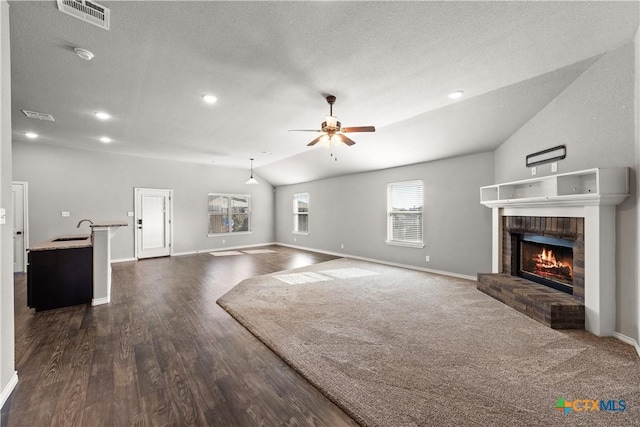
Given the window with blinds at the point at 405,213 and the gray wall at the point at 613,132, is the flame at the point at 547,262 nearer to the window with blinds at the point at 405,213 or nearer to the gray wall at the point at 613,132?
the gray wall at the point at 613,132

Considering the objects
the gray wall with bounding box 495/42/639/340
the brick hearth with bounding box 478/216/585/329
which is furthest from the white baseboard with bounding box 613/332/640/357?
the brick hearth with bounding box 478/216/585/329

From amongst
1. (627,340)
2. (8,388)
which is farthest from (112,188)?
(627,340)

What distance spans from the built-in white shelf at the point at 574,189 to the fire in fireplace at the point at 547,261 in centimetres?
58

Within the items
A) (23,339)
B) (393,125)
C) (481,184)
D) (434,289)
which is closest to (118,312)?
(23,339)

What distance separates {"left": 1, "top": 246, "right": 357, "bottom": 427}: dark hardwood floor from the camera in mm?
1691

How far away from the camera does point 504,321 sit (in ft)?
10.2

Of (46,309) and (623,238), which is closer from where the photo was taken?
(623,238)

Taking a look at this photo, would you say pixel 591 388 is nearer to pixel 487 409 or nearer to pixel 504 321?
pixel 487 409

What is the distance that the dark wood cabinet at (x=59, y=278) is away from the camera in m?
3.45

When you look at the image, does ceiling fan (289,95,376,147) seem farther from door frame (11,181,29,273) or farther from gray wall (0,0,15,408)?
door frame (11,181,29,273)

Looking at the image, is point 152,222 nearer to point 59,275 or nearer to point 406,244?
point 59,275

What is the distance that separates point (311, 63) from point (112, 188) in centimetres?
687

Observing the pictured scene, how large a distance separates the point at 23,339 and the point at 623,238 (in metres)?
6.13

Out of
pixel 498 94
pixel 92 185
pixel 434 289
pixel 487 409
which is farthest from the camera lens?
pixel 92 185
